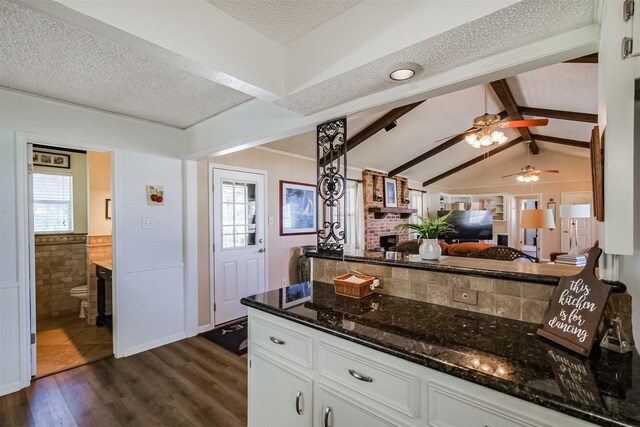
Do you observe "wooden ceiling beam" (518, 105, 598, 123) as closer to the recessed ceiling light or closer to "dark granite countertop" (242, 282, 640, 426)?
the recessed ceiling light

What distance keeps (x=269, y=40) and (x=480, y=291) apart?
1.80 metres

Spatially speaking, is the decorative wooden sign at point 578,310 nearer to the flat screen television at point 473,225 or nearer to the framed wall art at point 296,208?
the framed wall art at point 296,208

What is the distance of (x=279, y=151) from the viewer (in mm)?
4438

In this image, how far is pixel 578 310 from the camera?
1.05 meters

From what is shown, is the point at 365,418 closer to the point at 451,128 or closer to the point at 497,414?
the point at 497,414

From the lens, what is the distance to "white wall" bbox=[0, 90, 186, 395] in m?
2.35

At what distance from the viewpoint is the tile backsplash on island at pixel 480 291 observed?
124 centimetres

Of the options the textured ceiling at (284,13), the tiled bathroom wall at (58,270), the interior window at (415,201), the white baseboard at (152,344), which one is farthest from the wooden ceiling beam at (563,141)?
the tiled bathroom wall at (58,270)

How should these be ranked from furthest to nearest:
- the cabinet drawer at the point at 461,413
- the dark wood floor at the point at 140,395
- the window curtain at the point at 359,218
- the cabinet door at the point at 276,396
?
the window curtain at the point at 359,218, the dark wood floor at the point at 140,395, the cabinet door at the point at 276,396, the cabinet drawer at the point at 461,413

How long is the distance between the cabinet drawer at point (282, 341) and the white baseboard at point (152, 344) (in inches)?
80.7

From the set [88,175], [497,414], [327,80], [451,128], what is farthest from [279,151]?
[497,414]

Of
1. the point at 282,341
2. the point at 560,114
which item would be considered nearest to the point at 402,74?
the point at 282,341

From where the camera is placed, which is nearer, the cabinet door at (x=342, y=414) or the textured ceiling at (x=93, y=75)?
the cabinet door at (x=342, y=414)

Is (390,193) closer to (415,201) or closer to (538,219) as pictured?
(415,201)
